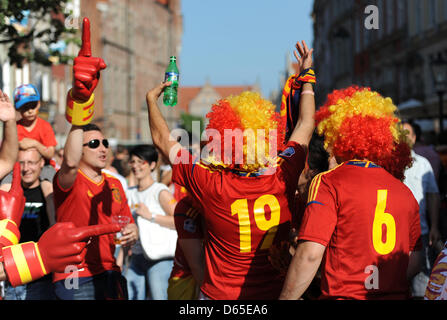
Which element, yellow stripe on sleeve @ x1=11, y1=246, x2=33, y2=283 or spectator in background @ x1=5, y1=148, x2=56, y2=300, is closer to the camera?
yellow stripe on sleeve @ x1=11, y1=246, x2=33, y2=283

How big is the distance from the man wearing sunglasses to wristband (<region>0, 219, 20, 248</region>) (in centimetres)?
88

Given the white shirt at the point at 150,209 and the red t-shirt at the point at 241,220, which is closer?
the red t-shirt at the point at 241,220

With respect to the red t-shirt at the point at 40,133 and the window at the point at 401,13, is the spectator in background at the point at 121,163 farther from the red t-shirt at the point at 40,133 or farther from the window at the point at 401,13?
the window at the point at 401,13

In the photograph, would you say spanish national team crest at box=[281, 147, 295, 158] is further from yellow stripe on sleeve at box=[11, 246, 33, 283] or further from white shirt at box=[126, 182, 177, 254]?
white shirt at box=[126, 182, 177, 254]

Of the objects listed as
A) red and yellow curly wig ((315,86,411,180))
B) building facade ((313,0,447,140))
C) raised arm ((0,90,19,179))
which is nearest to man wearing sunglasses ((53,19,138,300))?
raised arm ((0,90,19,179))

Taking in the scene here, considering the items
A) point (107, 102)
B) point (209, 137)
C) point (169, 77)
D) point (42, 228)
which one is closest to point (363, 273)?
point (209, 137)

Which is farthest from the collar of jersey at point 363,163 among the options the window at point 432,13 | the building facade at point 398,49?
the window at point 432,13

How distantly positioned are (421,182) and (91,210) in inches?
136

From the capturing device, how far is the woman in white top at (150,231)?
5762 mm

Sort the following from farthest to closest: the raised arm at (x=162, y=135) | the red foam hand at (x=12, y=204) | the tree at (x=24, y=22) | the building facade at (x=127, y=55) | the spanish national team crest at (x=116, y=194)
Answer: the building facade at (x=127, y=55) → the tree at (x=24, y=22) → the spanish national team crest at (x=116, y=194) → the raised arm at (x=162, y=135) → the red foam hand at (x=12, y=204)

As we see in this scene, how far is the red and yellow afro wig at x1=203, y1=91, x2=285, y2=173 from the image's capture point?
10.9 ft

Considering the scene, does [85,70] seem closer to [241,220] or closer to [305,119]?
[241,220]
